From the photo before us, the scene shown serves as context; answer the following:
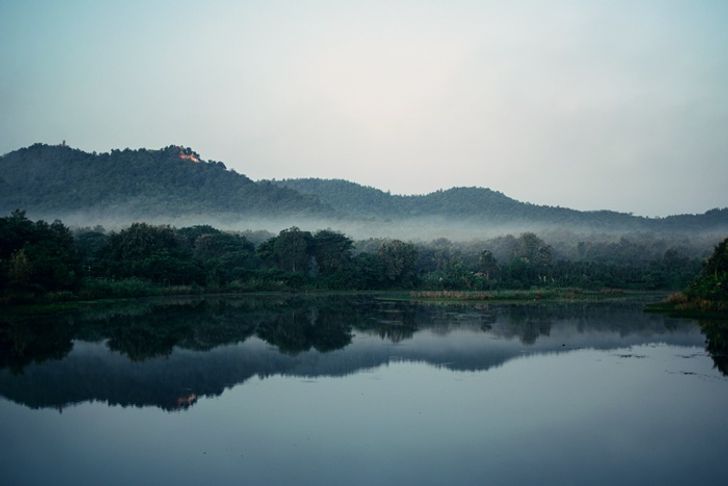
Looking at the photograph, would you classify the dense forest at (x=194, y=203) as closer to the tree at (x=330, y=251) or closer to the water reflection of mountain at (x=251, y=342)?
the tree at (x=330, y=251)

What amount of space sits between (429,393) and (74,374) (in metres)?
10.6

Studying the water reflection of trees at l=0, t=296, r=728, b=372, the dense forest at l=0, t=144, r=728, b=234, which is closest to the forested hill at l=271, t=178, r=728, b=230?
the dense forest at l=0, t=144, r=728, b=234

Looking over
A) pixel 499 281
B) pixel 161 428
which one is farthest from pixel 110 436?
pixel 499 281

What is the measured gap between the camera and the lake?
35.7ft

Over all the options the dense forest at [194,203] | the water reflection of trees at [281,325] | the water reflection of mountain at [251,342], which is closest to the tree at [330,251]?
the water reflection of trees at [281,325]

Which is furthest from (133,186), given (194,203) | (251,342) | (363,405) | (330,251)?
(363,405)

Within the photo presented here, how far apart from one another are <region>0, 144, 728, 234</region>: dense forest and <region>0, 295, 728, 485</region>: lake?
115 m

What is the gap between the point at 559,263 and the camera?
227ft

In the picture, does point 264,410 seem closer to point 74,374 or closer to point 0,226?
point 74,374

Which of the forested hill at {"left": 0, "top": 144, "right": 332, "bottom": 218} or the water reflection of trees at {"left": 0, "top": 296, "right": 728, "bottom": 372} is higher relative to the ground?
the forested hill at {"left": 0, "top": 144, "right": 332, "bottom": 218}

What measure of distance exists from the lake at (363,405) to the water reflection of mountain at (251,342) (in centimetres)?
13

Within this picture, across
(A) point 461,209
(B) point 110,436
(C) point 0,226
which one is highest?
(A) point 461,209

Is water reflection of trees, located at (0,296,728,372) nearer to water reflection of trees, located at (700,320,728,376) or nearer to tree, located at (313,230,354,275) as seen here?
water reflection of trees, located at (700,320,728,376)

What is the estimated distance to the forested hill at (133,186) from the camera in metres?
137
